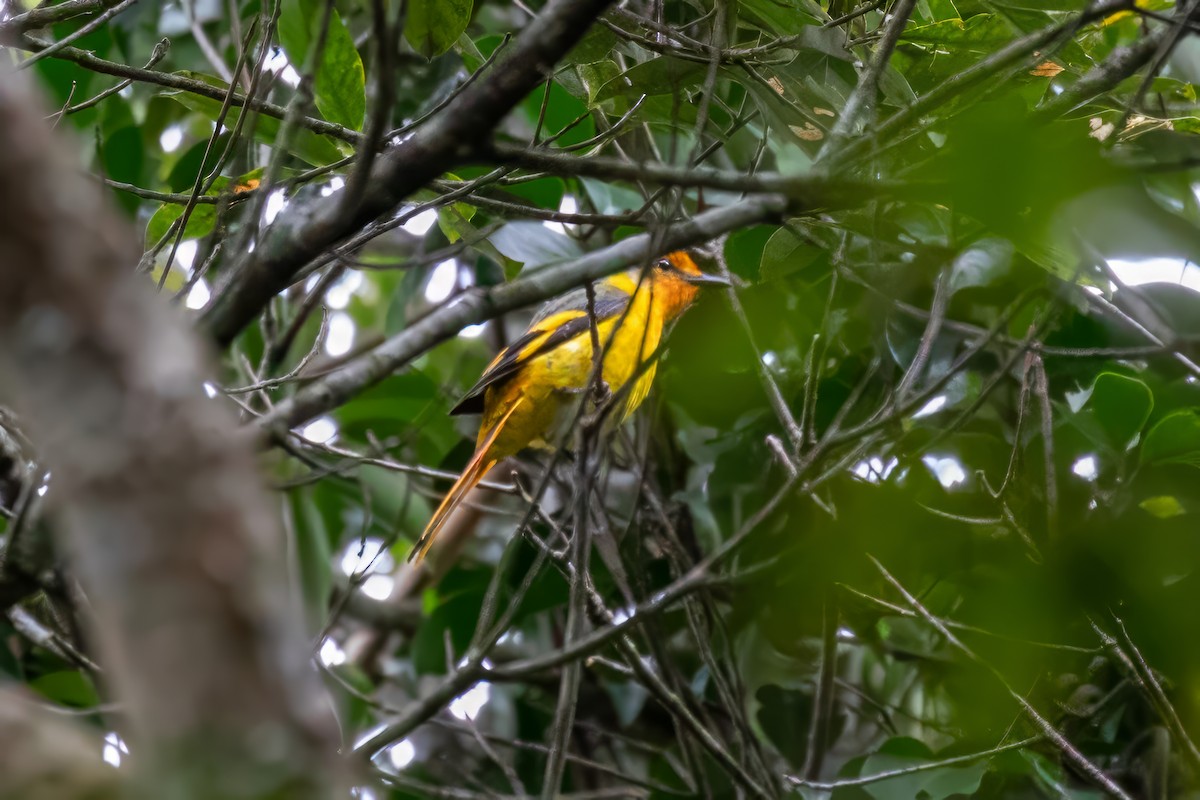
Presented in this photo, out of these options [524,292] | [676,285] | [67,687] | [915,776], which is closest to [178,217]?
[524,292]

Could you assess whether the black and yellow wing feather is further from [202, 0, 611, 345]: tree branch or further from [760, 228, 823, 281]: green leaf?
[202, 0, 611, 345]: tree branch

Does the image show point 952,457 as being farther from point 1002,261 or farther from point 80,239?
point 80,239

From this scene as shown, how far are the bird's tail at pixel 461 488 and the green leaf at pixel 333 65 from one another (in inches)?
58.9

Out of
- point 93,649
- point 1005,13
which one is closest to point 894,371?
point 1005,13

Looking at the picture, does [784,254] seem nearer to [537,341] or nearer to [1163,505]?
[1163,505]

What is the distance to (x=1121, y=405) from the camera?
2889 millimetres

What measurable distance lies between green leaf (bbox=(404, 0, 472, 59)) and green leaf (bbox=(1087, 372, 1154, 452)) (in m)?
1.84

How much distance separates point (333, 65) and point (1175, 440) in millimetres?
2194

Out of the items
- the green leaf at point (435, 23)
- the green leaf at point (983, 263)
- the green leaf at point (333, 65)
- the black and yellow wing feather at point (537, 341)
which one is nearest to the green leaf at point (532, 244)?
the black and yellow wing feather at point (537, 341)

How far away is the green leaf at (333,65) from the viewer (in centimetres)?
258

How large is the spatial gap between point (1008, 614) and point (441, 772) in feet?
10.1

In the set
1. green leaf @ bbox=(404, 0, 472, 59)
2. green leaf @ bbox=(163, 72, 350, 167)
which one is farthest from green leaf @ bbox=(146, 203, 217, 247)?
green leaf @ bbox=(404, 0, 472, 59)

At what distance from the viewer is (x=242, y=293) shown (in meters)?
1.70

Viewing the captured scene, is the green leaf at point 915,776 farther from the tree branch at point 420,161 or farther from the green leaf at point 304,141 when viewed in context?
the green leaf at point 304,141
